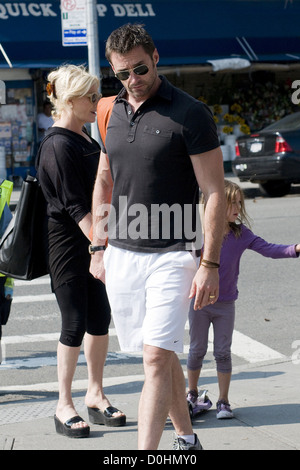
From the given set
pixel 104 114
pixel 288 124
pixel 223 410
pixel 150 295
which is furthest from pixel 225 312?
pixel 288 124

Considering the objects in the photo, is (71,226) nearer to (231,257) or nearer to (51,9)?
(231,257)

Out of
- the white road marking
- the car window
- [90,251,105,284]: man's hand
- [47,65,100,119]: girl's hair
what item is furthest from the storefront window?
[90,251,105,284]: man's hand

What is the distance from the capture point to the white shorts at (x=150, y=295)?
3.85 m

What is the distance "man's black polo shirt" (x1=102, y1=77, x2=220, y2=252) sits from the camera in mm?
3787

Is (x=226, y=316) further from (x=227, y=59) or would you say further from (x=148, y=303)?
(x=227, y=59)

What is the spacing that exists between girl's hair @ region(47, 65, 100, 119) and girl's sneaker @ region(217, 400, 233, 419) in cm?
191

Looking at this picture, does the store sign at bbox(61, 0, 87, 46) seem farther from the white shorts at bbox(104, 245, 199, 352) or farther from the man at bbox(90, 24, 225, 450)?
the white shorts at bbox(104, 245, 199, 352)

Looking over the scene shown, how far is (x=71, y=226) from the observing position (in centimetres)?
490

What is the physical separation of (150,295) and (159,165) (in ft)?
1.90

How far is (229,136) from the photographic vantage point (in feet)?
70.0

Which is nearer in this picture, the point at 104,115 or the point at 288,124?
the point at 104,115

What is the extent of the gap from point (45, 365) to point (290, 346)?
1922mm

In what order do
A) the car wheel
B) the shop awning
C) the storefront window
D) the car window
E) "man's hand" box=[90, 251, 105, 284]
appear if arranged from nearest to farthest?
"man's hand" box=[90, 251, 105, 284], the car window, the car wheel, the shop awning, the storefront window

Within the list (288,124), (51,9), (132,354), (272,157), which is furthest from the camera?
(51,9)
